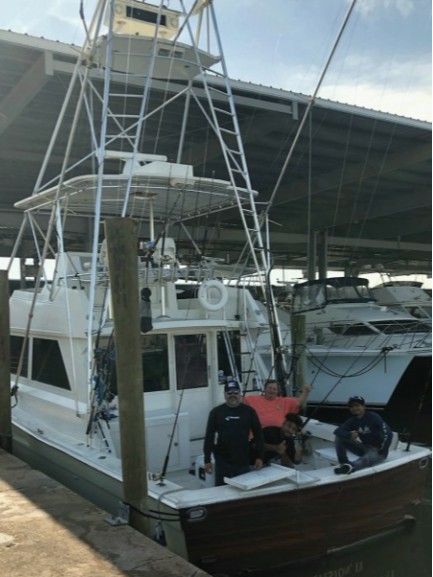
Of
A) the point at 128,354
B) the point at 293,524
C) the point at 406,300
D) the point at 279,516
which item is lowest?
the point at 293,524

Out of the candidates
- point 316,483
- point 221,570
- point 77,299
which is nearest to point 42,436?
point 77,299

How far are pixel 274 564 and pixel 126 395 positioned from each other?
189cm

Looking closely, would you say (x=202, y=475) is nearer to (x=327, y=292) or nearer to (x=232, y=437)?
(x=232, y=437)

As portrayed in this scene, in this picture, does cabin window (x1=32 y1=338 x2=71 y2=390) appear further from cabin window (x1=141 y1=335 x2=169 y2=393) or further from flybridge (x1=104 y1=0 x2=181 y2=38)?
flybridge (x1=104 y1=0 x2=181 y2=38)

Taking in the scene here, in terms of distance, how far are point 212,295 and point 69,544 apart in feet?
11.1

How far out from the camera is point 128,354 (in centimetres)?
470

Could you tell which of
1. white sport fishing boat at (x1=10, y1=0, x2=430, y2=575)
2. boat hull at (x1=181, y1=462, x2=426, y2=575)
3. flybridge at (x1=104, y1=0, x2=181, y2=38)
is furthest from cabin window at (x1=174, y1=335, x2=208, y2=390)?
flybridge at (x1=104, y1=0, x2=181, y2=38)

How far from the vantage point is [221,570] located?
470cm

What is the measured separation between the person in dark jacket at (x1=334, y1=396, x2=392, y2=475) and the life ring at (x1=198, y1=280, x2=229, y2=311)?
185cm

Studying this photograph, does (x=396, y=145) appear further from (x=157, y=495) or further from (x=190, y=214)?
(x=157, y=495)

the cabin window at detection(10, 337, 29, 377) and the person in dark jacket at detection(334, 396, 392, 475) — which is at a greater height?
the cabin window at detection(10, 337, 29, 377)

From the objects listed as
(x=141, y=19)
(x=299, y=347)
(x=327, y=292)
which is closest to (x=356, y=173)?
(x=327, y=292)

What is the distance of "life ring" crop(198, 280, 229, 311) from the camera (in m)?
6.64

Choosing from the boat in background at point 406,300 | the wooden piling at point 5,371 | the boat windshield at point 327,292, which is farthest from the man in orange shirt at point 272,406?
the boat in background at point 406,300
